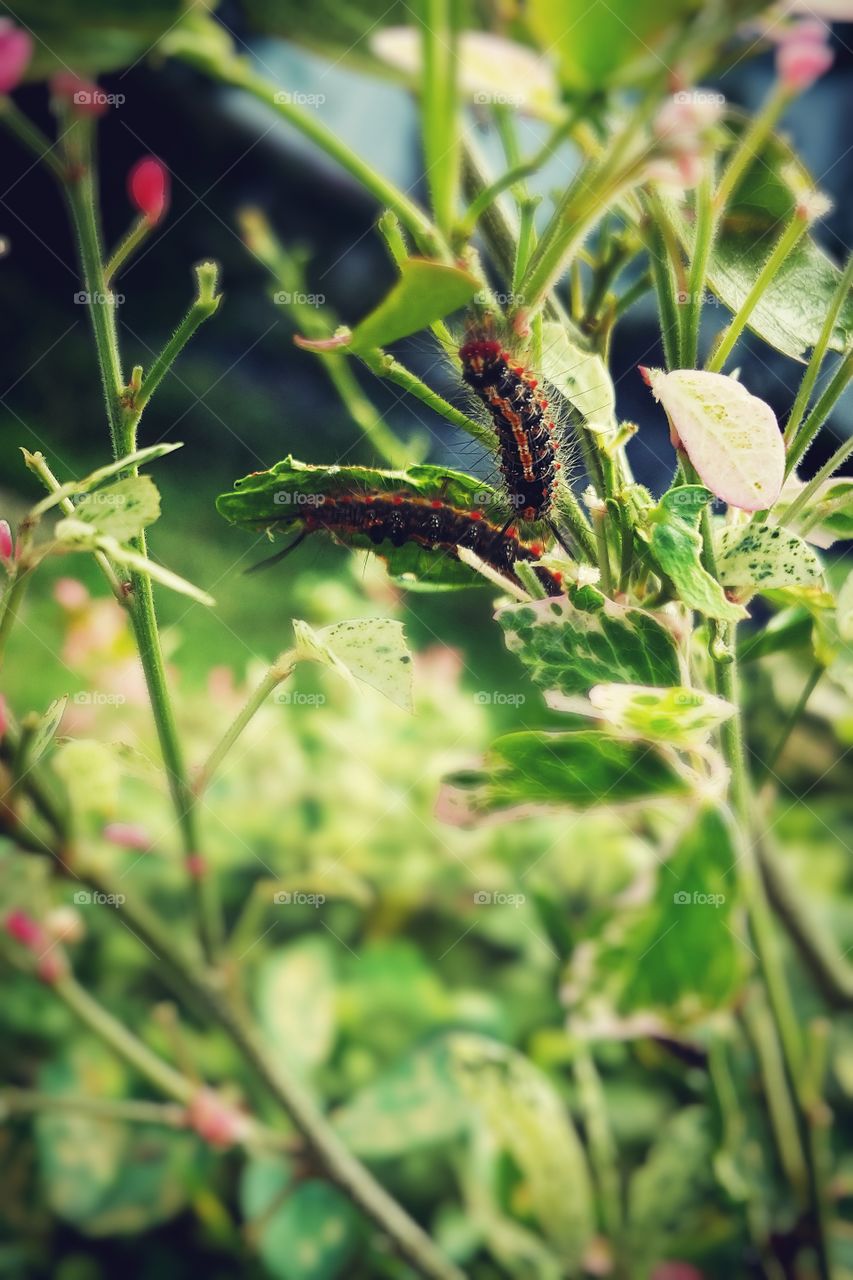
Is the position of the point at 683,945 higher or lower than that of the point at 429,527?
lower

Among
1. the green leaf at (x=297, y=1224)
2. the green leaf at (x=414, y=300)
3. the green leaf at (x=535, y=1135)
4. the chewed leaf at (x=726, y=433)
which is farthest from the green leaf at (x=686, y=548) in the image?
the green leaf at (x=297, y=1224)

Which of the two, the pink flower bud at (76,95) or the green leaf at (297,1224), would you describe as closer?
the pink flower bud at (76,95)

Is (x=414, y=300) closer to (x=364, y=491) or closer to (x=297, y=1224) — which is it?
(x=364, y=491)

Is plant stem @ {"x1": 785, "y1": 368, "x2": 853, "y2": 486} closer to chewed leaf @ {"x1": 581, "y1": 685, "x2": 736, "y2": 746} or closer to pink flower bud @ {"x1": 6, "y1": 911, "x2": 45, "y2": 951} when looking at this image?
chewed leaf @ {"x1": 581, "y1": 685, "x2": 736, "y2": 746}

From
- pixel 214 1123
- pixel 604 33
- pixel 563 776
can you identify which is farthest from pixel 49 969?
pixel 604 33

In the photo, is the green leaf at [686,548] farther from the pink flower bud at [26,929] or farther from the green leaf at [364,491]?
the pink flower bud at [26,929]
